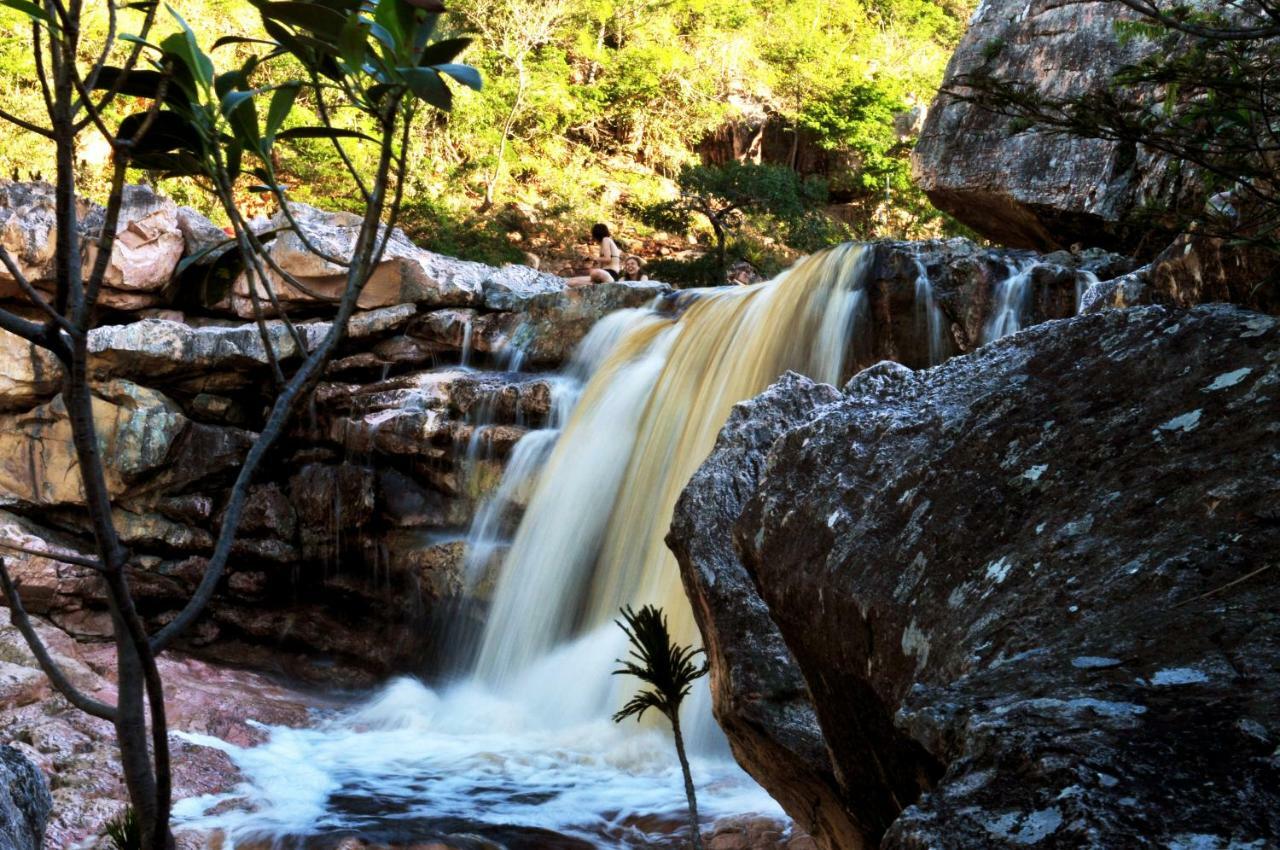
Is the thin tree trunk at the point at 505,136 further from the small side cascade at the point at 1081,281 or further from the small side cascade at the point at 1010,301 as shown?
the small side cascade at the point at 1081,281

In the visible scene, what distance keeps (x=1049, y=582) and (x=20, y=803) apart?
175cm

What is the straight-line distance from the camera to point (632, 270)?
52.5 feet

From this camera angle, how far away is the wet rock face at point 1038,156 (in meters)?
9.16

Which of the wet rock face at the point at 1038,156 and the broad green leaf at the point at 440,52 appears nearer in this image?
the broad green leaf at the point at 440,52

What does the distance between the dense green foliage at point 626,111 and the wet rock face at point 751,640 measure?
13.8 meters

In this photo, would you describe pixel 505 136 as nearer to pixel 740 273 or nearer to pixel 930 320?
pixel 740 273

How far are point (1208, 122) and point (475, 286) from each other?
8667 mm

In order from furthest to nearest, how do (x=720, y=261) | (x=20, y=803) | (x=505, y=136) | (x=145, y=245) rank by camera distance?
(x=505, y=136)
(x=720, y=261)
(x=145, y=245)
(x=20, y=803)

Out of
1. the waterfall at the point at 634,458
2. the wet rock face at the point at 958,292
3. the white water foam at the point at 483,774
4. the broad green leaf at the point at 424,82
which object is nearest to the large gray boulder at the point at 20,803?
the broad green leaf at the point at 424,82

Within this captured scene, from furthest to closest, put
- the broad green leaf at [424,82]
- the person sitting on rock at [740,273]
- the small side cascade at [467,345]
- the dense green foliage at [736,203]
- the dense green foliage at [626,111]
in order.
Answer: the dense green foliage at [626,111] < the dense green foliage at [736,203] < the person sitting on rock at [740,273] < the small side cascade at [467,345] < the broad green leaf at [424,82]

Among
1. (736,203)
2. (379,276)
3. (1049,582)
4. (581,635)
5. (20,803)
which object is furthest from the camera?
(736,203)

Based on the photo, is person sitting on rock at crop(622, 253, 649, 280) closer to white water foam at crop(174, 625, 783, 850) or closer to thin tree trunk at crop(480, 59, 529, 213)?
thin tree trunk at crop(480, 59, 529, 213)

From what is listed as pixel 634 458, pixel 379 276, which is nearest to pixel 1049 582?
pixel 634 458

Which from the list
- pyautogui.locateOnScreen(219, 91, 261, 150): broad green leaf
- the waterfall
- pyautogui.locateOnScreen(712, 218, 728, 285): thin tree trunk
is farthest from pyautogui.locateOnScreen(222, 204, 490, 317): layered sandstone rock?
pyautogui.locateOnScreen(219, 91, 261, 150): broad green leaf
